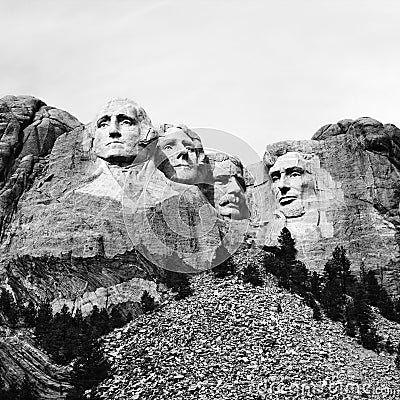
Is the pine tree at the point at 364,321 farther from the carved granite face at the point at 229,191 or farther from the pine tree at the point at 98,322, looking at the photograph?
the pine tree at the point at 98,322

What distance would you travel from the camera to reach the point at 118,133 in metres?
51.4

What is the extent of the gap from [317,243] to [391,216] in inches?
113

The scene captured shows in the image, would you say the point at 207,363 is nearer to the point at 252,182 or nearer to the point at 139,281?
the point at 139,281

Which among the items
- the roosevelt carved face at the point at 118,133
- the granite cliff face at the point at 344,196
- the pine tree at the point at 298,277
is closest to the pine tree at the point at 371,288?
the granite cliff face at the point at 344,196

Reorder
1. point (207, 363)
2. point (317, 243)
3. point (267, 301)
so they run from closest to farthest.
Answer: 1. point (207, 363)
2. point (267, 301)
3. point (317, 243)

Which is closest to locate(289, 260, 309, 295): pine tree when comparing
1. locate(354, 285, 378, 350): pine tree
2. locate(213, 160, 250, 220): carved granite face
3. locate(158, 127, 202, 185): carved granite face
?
locate(354, 285, 378, 350): pine tree

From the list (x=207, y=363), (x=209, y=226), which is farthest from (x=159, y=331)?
(x=209, y=226)

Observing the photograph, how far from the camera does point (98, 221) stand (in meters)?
49.6

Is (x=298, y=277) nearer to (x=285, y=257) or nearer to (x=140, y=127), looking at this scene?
(x=285, y=257)

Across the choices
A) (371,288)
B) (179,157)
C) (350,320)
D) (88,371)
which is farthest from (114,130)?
(88,371)

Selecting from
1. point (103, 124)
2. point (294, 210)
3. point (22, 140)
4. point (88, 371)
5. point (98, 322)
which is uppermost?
point (22, 140)

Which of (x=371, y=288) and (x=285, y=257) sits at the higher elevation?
(x=285, y=257)

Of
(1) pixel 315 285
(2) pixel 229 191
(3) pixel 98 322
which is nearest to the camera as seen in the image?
(3) pixel 98 322

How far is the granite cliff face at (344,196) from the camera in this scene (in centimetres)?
5194
